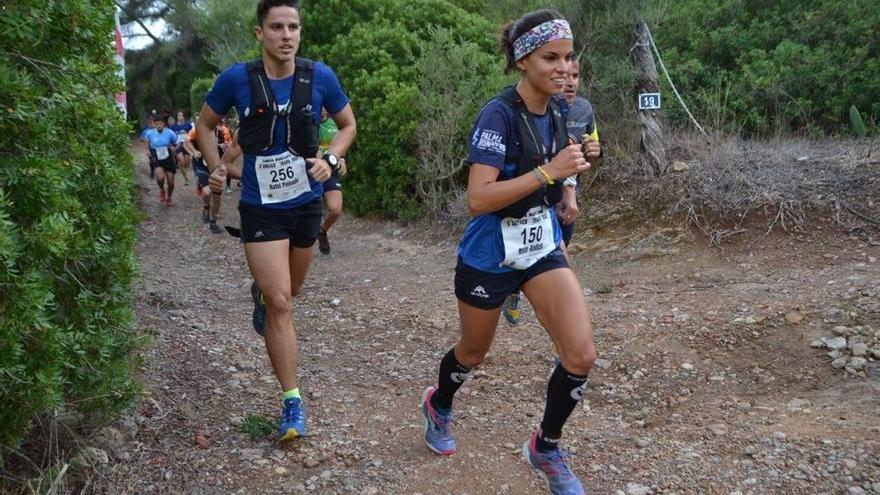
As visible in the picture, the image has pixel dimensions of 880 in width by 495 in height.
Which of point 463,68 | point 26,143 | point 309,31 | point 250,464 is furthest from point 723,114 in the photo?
point 26,143

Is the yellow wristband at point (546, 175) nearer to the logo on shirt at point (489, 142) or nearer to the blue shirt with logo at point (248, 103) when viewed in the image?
the logo on shirt at point (489, 142)

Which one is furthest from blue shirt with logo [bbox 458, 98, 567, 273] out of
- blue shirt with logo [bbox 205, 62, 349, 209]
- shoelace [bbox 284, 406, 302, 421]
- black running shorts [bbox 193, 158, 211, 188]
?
black running shorts [bbox 193, 158, 211, 188]

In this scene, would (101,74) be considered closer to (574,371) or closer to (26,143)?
(26,143)

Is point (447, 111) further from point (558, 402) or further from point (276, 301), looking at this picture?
point (558, 402)

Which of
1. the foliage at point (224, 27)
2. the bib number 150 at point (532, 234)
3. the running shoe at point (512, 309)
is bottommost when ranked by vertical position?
the running shoe at point (512, 309)

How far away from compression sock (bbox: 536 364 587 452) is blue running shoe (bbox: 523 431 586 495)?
0.11 ft

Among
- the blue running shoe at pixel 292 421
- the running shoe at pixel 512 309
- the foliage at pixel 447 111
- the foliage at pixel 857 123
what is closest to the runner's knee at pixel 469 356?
the blue running shoe at pixel 292 421

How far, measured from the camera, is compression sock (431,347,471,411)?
3.69 m

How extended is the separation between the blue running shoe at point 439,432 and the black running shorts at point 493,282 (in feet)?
2.41

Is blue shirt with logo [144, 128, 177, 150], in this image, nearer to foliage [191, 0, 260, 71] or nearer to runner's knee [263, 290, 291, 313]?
foliage [191, 0, 260, 71]

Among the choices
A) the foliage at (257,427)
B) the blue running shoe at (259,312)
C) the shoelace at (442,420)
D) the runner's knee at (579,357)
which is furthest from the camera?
the blue running shoe at (259,312)

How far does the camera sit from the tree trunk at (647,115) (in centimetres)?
827

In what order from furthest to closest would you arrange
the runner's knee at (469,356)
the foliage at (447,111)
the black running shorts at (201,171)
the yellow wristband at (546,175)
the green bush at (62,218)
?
the black running shorts at (201,171), the foliage at (447,111), the runner's knee at (469,356), the yellow wristband at (546,175), the green bush at (62,218)

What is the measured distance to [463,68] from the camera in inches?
410
